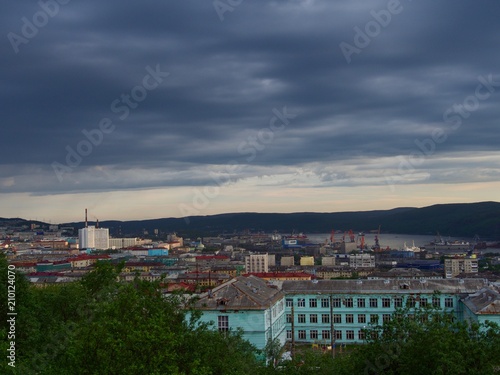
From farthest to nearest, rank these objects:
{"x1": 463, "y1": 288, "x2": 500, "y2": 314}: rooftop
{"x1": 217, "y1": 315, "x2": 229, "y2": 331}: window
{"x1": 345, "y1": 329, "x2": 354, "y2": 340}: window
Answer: {"x1": 345, "y1": 329, "x2": 354, "y2": 340}: window → {"x1": 217, "y1": 315, "x2": 229, "y2": 331}: window → {"x1": 463, "y1": 288, "x2": 500, "y2": 314}: rooftop

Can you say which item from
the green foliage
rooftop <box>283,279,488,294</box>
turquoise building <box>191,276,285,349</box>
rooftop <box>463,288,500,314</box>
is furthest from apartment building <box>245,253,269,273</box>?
the green foliage

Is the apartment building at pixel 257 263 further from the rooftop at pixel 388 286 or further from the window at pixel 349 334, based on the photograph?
the window at pixel 349 334

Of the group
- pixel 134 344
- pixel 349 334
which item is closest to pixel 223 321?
pixel 349 334

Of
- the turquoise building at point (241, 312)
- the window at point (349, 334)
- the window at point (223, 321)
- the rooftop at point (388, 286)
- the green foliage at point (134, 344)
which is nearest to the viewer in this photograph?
the green foliage at point (134, 344)

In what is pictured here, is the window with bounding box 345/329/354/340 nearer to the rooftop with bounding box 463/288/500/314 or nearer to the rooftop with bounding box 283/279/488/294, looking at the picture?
the rooftop with bounding box 283/279/488/294

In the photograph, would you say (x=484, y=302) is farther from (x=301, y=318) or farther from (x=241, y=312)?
(x=241, y=312)

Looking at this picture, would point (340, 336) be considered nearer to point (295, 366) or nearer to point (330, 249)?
Result: point (295, 366)

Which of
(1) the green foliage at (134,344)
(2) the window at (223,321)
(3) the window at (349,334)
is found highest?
(1) the green foliage at (134,344)

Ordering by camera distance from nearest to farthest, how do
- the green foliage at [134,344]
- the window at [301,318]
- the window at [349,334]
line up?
the green foliage at [134,344] → the window at [349,334] → the window at [301,318]

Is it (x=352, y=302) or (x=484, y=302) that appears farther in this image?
(x=352, y=302)

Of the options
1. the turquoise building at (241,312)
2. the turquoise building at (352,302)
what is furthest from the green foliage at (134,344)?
the turquoise building at (352,302)

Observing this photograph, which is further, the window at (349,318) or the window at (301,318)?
the window at (301,318)

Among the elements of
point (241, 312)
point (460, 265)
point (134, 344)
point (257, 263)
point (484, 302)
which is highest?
point (134, 344)

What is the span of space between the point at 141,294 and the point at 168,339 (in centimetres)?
271
